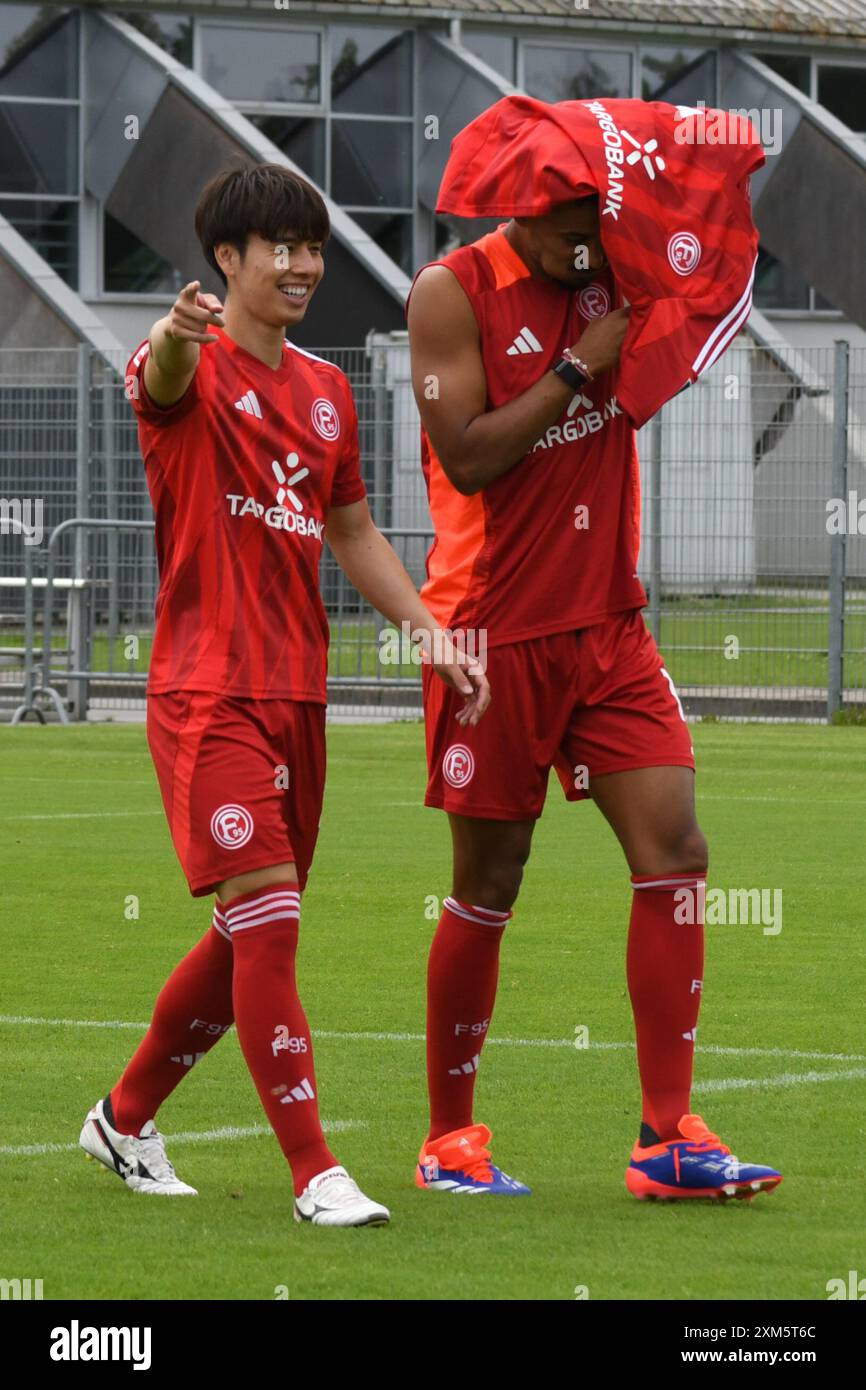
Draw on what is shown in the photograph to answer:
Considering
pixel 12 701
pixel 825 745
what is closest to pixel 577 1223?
pixel 825 745

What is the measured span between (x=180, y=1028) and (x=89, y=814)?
8.31 metres

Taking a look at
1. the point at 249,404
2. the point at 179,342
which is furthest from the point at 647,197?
the point at 179,342

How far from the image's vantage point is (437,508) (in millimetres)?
5773

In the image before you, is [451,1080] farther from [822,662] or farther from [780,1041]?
[822,662]

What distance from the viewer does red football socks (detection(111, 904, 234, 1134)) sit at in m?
5.38

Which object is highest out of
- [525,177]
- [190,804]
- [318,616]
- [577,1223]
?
[525,177]

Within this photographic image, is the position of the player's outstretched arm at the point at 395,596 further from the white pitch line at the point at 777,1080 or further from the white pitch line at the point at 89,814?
the white pitch line at the point at 89,814

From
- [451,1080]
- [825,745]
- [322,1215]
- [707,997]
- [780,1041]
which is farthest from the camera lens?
[825,745]

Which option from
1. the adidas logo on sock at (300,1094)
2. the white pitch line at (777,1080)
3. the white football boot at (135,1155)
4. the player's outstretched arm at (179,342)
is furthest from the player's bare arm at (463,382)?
the white pitch line at (777,1080)

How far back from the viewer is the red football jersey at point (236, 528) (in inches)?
206

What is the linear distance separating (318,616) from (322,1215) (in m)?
1.18

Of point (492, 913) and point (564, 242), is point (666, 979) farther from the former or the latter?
point (564, 242)

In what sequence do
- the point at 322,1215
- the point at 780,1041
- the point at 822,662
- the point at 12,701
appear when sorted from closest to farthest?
the point at 322,1215 → the point at 780,1041 → the point at 822,662 → the point at 12,701

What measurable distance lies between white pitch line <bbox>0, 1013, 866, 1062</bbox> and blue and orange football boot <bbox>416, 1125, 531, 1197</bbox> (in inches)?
59.2
